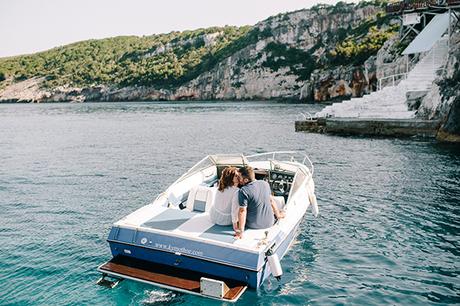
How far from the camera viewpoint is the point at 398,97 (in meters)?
38.6

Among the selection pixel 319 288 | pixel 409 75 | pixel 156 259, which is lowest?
pixel 319 288

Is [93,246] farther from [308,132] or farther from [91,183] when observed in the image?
[308,132]

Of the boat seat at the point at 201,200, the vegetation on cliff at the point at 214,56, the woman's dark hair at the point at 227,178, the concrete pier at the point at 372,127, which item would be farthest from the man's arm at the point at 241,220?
the vegetation on cliff at the point at 214,56

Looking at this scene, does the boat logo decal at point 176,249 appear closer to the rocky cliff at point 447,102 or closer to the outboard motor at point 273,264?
the outboard motor at point 273,264

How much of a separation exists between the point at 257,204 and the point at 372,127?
95.3 ft

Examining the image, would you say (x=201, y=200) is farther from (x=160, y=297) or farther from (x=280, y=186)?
(x=280, y=186)

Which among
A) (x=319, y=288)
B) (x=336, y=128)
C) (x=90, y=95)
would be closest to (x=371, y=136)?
(x=336, y=128)

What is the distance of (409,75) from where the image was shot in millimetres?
40000

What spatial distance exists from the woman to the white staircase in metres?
30.3

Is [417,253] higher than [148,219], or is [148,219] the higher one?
[148,219]

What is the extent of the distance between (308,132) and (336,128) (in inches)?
121

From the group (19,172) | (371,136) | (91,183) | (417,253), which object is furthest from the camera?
(371,136)

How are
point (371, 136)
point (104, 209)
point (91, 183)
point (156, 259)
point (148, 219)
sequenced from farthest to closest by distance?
point (371, 136) < point (91, 183) < point (104, 209) < point (148, 219) < point (156, 259)

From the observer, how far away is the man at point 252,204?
9.42 metres
